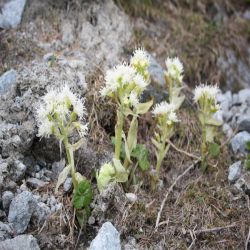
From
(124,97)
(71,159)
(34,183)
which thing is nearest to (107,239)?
(71,159)

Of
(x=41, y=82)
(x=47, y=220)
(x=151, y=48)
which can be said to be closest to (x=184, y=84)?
(x=151, y=48)

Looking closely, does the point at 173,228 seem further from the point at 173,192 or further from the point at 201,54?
the point at 201,54

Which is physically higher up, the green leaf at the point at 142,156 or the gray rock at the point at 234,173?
the green leaf at the point at 142,156

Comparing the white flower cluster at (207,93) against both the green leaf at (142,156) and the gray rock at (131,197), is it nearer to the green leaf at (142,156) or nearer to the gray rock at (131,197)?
the green leaf at (142,156)

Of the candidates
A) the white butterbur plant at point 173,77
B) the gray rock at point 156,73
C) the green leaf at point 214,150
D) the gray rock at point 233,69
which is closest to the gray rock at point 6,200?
the white butterbur plant at point 173,77

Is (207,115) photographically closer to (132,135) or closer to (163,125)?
(163,125)

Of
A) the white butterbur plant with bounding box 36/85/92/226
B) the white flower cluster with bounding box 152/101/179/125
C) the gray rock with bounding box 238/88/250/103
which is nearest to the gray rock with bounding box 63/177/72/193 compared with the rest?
the white butterbur plant with bounding box 36/85/92/226

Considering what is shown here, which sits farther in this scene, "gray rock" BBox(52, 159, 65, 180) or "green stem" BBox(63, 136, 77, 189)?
"gray rock" BBox(52, 159, 65, 180)

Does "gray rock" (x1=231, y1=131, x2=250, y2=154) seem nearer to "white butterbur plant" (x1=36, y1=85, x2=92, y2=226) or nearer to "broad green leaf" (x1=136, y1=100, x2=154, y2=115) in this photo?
"broad green leaf" (x1=136, y1=100, x2=154, y2=115)
